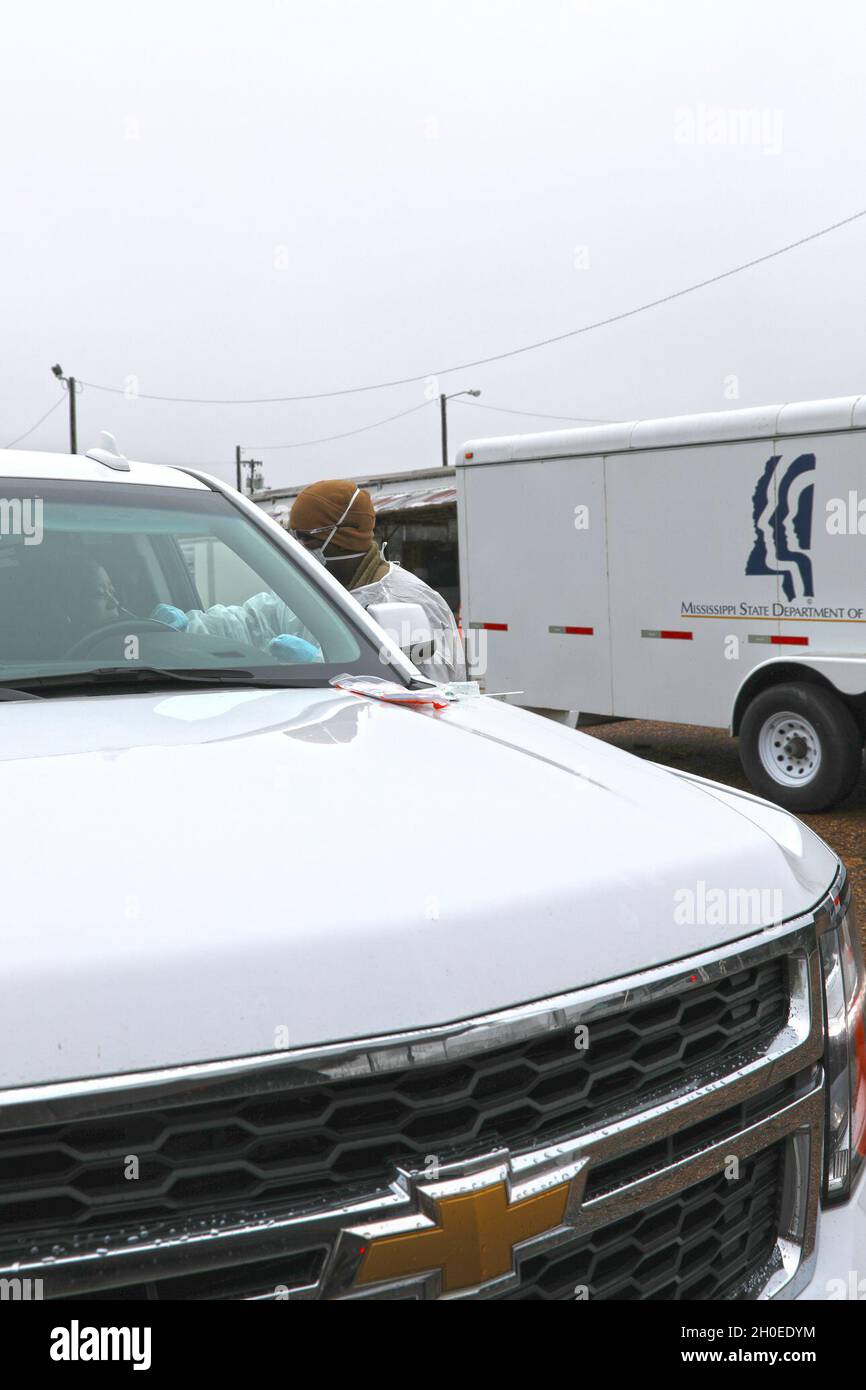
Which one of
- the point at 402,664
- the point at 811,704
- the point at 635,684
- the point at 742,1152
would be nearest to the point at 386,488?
the point at 635,684

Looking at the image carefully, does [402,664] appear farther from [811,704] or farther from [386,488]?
[386,488]

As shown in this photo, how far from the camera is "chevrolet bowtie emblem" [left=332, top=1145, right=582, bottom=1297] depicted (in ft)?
3.80

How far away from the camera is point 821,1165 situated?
161 centimetres

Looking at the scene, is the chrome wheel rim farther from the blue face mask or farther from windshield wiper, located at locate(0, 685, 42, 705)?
windshield wiper, located at locate(0, 685, 42, 705)

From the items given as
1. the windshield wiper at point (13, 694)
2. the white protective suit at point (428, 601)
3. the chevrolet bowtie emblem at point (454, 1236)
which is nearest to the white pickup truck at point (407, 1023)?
the chevrolet bowtie emblem at point (454, 1236)

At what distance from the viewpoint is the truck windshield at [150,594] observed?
2.48 m

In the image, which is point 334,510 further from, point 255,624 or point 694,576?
point 694,576

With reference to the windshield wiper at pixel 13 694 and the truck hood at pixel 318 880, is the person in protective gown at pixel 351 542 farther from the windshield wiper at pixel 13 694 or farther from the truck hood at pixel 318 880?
the truck hood at pixel 318 880

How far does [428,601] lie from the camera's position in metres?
5.05

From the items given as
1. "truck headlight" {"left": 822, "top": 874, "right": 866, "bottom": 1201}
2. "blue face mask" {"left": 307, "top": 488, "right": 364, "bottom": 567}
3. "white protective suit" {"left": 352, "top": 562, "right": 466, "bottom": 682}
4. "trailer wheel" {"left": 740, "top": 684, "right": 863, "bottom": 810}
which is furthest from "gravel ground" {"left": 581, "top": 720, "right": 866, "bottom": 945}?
"truck headlight" {"left": 822, "top": 874, "right": 866, "bottom": 1201}

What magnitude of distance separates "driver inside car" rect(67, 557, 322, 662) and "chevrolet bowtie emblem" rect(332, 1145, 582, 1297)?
1559 mm

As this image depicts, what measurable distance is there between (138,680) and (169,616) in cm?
60

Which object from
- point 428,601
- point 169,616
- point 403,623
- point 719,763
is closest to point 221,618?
point 169,616

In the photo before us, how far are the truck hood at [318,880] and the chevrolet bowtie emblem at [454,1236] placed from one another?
0.18 m
